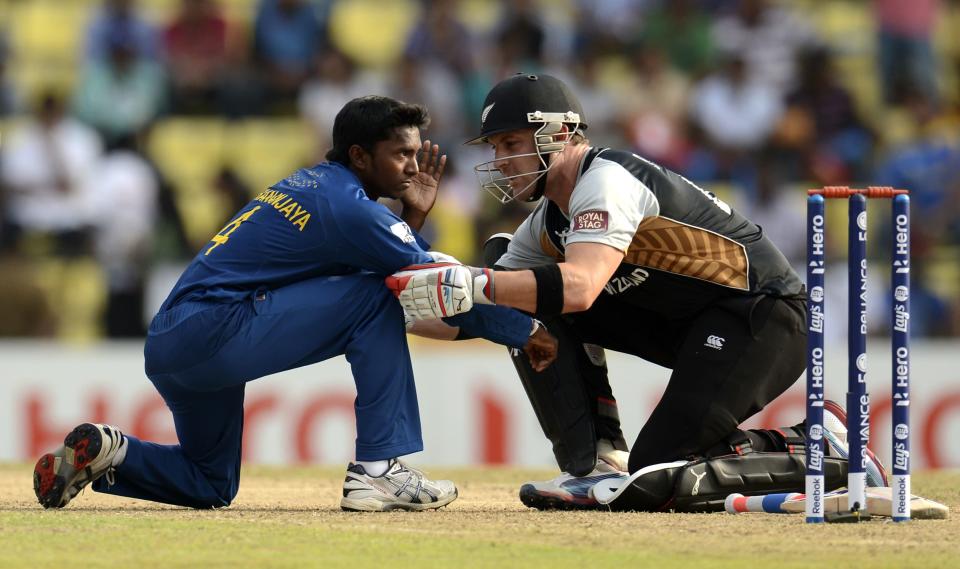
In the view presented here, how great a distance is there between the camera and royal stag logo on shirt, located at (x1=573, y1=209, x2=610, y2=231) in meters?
6.01

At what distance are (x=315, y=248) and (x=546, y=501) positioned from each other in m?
1.41

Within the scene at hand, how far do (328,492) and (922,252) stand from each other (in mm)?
6612

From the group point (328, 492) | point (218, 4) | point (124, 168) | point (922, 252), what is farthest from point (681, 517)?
point (218, 4)

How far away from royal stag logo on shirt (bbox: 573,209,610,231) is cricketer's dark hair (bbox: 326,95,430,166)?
0.84 metres

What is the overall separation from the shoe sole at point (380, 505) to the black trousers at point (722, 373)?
2.73 feet

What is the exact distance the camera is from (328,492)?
24.3ft

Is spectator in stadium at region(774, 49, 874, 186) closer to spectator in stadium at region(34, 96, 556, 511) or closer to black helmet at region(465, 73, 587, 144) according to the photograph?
black helmet at region(465, 73, 587, 144)

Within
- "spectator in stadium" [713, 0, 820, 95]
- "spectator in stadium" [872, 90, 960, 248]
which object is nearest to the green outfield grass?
"spectator in stadium" [872, 90, 960, 248]

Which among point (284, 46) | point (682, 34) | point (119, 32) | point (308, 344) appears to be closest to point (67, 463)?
point (308, 344)

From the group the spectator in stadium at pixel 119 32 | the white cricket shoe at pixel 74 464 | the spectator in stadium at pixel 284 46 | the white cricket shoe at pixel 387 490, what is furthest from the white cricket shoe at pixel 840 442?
the spectator in stadium at pixel 119 32

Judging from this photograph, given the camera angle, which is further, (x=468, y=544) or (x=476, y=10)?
(x=476, y=10)

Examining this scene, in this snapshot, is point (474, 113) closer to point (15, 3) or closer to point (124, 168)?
point (124, 168)

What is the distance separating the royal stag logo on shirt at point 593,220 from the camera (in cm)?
601

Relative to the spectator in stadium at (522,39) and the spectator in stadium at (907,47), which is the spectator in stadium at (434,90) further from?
the spectator in stadium at (907,47)
